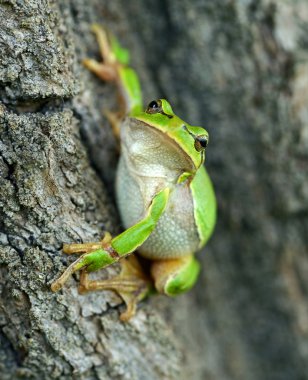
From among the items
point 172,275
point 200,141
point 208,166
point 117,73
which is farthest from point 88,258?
point 208,166

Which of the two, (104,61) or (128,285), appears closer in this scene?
(128,285)

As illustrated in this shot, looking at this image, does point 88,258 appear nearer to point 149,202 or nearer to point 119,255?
point 119,255

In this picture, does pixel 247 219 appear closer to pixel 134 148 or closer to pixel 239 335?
pixel 239 335

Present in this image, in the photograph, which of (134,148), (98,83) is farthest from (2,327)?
(98,83)

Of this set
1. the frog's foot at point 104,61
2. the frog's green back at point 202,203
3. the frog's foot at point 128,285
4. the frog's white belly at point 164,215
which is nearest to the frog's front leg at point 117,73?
the frog's foot at point 104,61

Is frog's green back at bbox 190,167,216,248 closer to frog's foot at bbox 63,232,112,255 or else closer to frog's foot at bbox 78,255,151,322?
frog's foot at bbox 78,255,151,322

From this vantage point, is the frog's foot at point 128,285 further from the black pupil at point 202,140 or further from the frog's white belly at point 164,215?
the black pupil at point 202,140
